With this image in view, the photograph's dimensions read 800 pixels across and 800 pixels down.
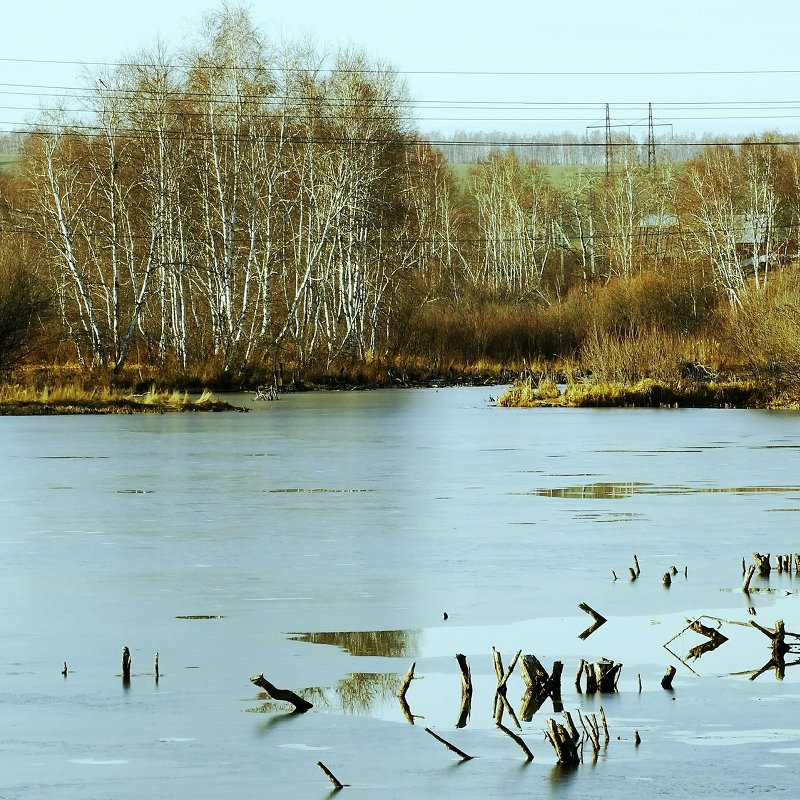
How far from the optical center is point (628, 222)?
8862cm

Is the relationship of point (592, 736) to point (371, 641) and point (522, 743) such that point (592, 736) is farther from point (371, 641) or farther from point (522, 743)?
point (371, 641)

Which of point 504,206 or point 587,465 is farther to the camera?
point 504,206

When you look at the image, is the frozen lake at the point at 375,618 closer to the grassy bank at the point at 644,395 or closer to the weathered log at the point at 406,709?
the weathered log at the point at 406,709

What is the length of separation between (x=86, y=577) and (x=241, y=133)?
1690 inches

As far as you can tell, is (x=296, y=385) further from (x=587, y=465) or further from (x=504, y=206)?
(x=504, y=206)

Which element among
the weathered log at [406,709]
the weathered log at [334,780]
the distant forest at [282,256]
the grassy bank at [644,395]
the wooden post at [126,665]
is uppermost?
the distant forest at [282,256]

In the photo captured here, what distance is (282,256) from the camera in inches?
2275

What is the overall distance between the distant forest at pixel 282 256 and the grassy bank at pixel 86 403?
3.70 metres

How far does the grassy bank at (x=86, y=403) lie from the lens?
37844mm

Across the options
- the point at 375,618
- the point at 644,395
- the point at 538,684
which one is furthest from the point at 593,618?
the point at 644,395

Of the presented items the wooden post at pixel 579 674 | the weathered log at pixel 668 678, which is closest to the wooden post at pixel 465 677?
the wooden post at pixel 579 674

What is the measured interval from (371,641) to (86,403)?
3080 cm

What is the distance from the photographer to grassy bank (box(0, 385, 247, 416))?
124 feet

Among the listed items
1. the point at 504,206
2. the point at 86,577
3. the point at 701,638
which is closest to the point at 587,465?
the point at 86,577
